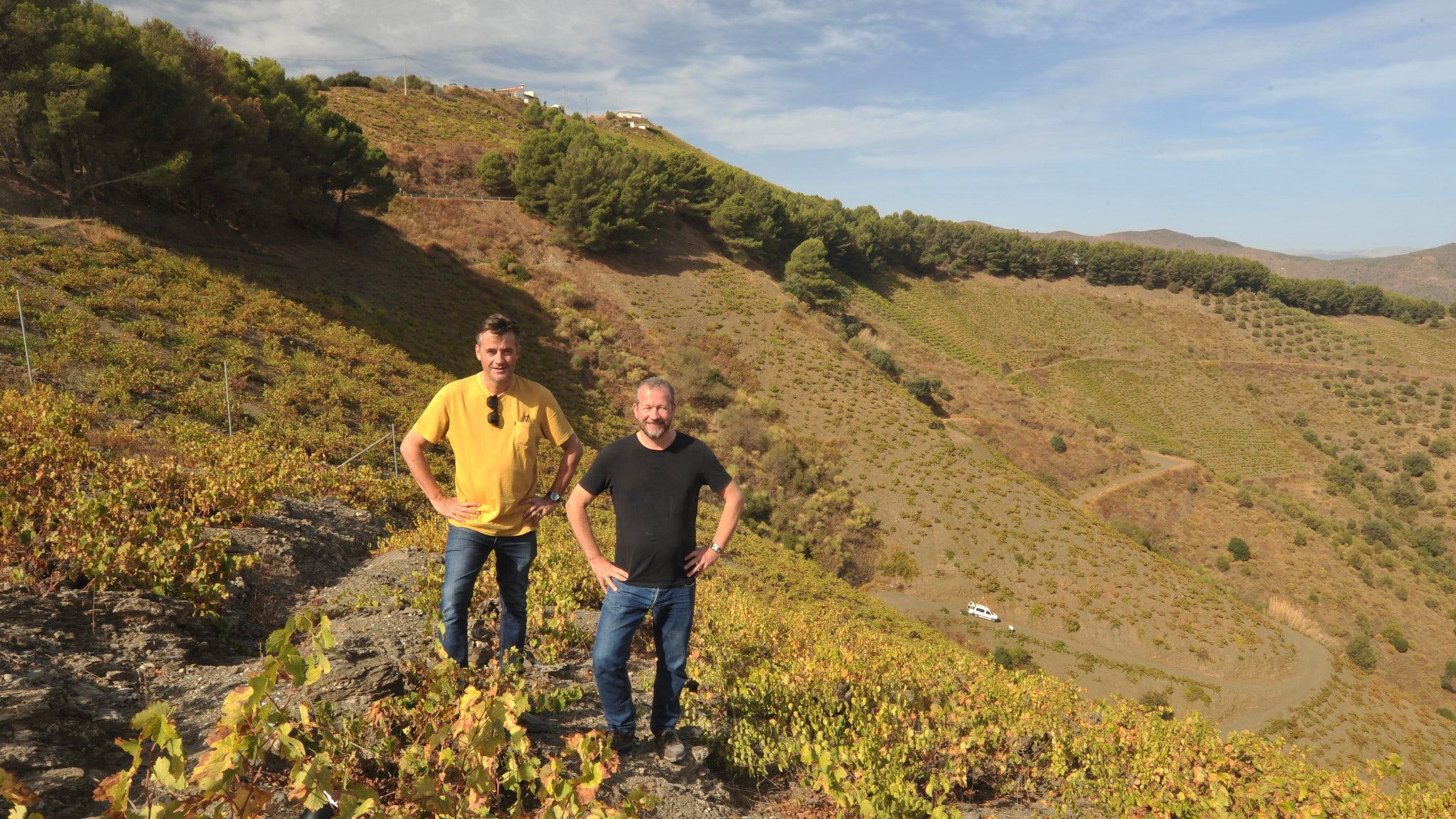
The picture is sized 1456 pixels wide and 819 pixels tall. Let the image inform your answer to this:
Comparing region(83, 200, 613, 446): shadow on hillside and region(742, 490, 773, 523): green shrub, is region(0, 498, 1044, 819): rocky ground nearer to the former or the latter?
region(83, 200, 613, 446): shadow on hillside

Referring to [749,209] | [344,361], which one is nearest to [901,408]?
[749,209]

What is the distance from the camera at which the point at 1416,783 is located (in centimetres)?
404

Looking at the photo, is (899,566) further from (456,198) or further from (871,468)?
(456,198)

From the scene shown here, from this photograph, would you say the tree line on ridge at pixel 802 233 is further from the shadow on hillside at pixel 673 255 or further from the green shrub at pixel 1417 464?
the green shrub at pixel 1417 464

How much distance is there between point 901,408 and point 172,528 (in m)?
32.4

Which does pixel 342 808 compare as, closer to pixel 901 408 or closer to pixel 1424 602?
pixel 901 408

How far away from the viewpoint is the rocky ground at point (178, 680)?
266 cm

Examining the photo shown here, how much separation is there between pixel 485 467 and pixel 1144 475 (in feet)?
159

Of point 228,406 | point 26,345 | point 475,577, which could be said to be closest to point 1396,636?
point 475,577

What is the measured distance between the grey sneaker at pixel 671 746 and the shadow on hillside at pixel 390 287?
1892 cm

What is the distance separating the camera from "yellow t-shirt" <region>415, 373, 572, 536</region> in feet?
12.0

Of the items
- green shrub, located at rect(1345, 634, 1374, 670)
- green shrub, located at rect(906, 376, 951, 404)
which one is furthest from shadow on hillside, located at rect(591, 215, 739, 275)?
green shrub, located at rect(1345, 634, 1374, 670)

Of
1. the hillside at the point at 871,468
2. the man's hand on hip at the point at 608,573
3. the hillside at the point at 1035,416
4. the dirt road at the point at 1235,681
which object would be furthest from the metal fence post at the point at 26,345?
the hillside at the point at 1035,416

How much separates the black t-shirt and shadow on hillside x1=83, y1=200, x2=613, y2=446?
18.8 metres
